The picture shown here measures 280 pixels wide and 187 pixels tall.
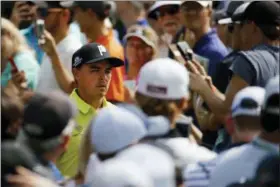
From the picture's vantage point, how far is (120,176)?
441 centimetres

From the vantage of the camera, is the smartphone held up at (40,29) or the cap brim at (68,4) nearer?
the smartphone held up at (40,29)

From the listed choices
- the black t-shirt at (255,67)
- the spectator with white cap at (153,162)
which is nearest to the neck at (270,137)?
the spectator with white cap at (153,162)

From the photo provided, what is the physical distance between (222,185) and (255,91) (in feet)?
2.07

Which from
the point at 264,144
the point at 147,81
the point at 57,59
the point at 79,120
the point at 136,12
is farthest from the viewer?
the point at 136,12

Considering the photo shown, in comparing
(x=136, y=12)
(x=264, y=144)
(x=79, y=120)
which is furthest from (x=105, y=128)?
(x=136, y=12)

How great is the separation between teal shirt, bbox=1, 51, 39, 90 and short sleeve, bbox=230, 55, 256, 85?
1609 mm

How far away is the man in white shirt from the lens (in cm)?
818

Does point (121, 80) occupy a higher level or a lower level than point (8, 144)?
lower

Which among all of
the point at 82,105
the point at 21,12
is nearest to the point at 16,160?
the point at 82,105

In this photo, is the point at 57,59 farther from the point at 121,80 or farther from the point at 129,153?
the point at 129,153

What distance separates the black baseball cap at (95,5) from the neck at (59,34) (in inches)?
8.5

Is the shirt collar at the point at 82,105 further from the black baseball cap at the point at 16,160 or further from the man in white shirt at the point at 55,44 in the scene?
the black baseball cap at the point at 16,160

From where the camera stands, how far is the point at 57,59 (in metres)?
8.15

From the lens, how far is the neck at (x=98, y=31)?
891 cm
